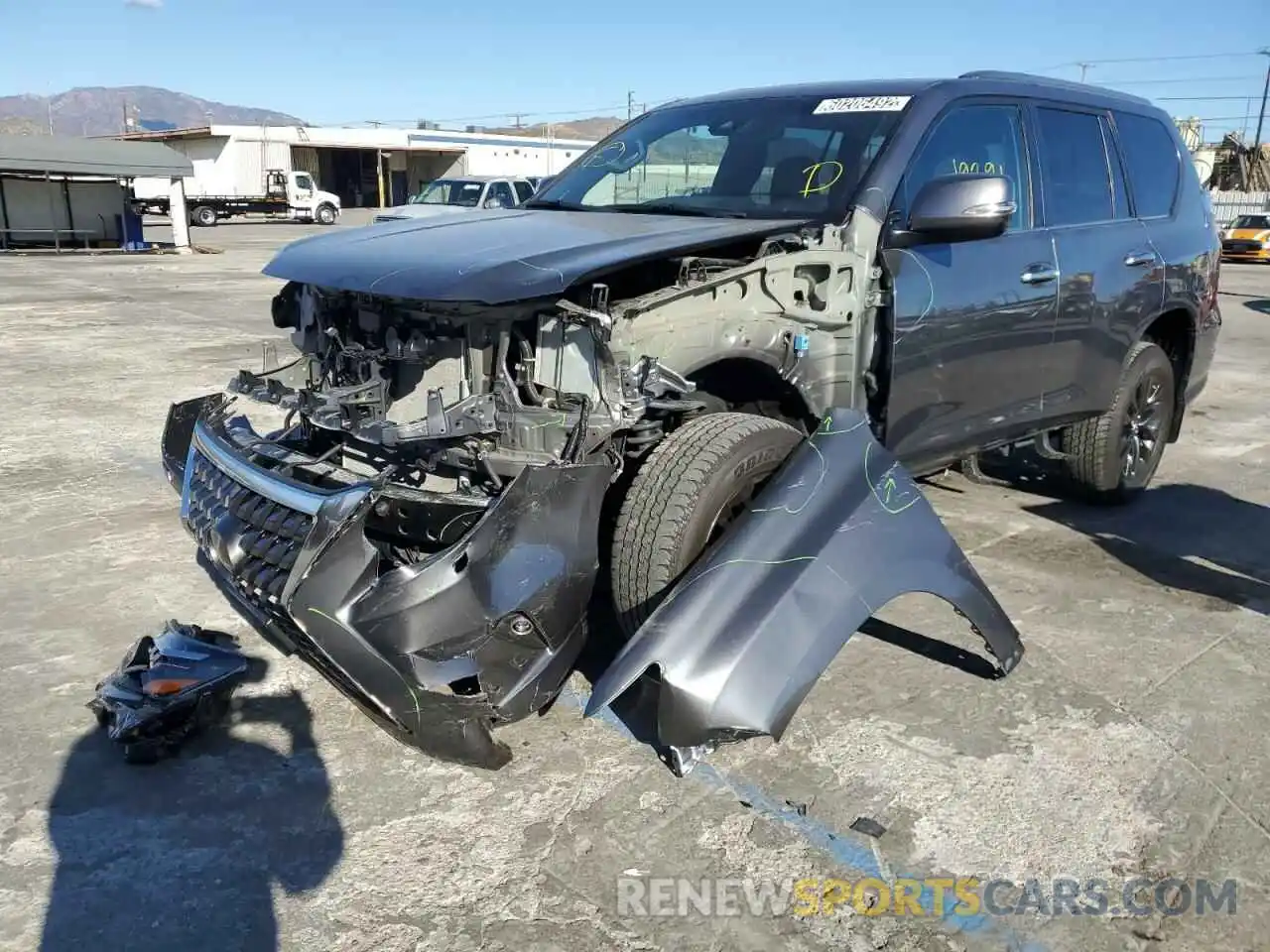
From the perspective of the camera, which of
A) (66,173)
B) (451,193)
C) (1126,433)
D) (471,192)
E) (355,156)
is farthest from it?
(355,156)

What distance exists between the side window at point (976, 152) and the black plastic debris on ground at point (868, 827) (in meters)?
2.15

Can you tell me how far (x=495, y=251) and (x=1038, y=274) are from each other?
7.65 feet

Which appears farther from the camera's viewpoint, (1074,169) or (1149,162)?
(1149,162)

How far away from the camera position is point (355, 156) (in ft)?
183

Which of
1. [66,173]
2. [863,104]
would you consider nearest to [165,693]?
[863,104]

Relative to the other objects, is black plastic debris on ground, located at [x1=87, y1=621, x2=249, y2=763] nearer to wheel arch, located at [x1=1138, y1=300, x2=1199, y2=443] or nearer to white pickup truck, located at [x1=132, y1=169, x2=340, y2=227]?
wheel arch, located at [x1=1138, y1=300, x2=1199, y2=443]

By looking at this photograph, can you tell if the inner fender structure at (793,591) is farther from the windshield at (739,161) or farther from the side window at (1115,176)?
the side window at (1115,176)

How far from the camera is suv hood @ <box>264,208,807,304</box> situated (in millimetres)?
2840

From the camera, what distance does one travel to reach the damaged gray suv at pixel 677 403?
2615 mm

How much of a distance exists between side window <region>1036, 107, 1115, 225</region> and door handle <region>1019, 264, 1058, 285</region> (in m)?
0.24

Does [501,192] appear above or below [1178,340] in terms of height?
below

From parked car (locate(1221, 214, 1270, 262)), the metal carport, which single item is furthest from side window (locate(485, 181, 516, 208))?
parked car (locate(1221, 214, 1270, 262))

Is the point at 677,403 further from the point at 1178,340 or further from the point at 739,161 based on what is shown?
the point at 1178,340

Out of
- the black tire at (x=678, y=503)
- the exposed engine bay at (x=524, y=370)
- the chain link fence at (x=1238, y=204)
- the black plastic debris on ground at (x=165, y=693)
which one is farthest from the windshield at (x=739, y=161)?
the chain link fence at (x=1238, y=204)
